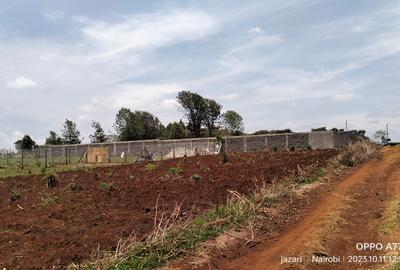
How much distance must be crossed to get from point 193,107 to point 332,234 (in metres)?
73.4

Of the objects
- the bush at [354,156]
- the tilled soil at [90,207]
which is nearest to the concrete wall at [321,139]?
the bush at [354,156]

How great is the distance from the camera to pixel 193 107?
8238 centimetres

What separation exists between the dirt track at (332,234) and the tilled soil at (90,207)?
2.54 metres

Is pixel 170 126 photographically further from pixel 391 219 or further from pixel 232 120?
pixel 391 219

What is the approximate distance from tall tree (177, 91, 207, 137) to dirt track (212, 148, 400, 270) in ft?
222

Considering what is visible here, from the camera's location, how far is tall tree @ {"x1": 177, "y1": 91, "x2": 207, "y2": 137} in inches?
3236

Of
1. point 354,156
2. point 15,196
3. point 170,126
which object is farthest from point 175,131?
point 15,196

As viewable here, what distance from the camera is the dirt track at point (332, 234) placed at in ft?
25.9

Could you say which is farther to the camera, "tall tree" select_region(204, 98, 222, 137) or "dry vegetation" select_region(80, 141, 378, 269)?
"tall tree" select_region(204, 98, 222, 137)

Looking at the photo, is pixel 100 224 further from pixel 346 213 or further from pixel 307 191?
pixel 307 191

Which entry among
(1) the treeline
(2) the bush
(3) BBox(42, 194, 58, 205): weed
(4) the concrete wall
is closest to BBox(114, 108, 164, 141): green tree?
(1) the treeline

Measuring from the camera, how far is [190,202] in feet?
43.5

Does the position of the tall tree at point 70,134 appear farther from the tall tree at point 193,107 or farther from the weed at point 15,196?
the weed at point 15,196

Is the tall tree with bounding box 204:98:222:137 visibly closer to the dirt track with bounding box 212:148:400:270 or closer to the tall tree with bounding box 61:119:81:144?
the tall tree with bounding box 61:119:81:144
